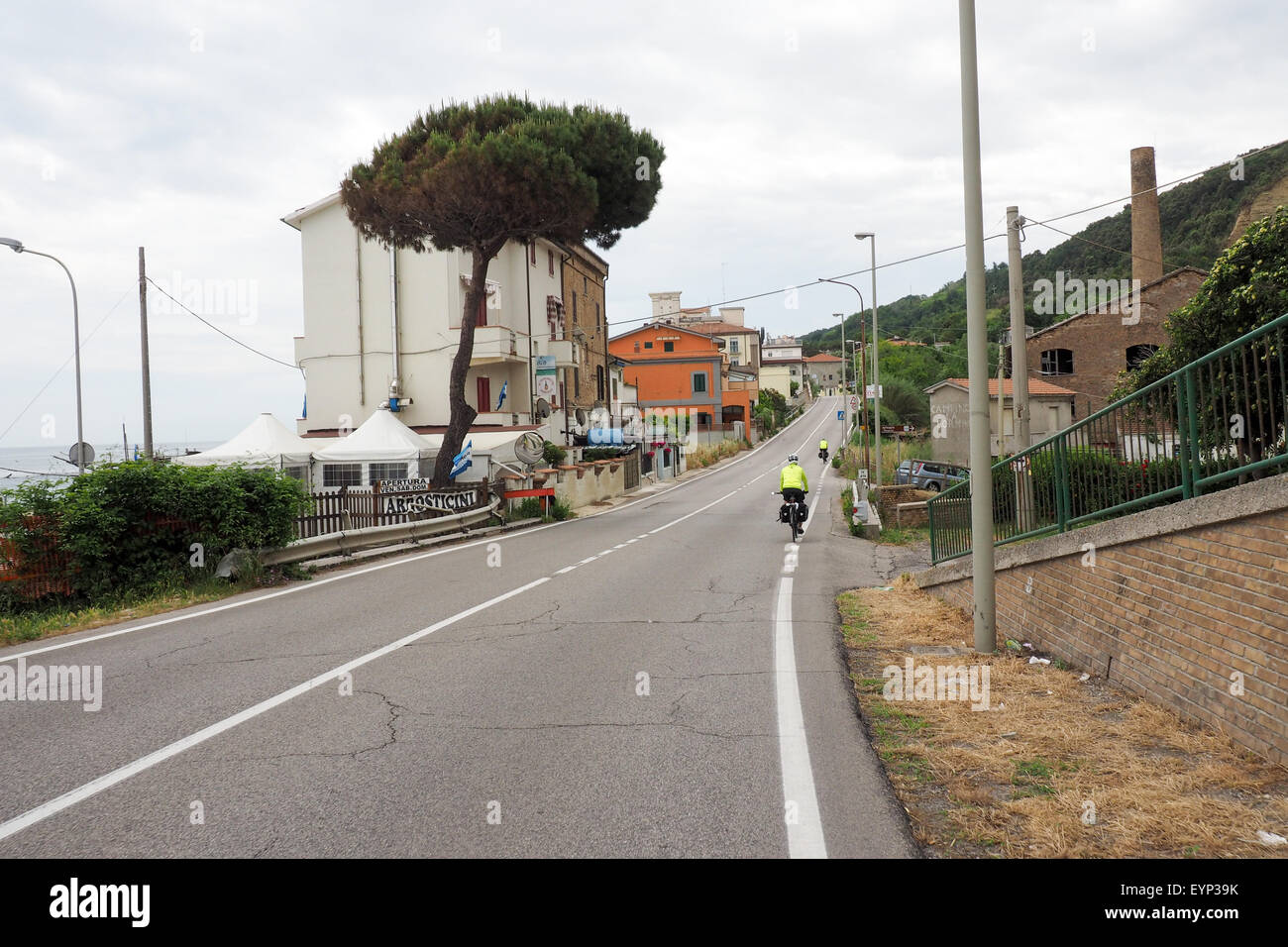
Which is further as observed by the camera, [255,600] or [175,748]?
[255,600]

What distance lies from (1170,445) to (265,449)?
991 inches

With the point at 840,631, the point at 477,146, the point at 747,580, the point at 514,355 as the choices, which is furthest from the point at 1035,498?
the point at 514,355

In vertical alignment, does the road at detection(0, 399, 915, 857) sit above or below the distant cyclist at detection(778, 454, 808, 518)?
below

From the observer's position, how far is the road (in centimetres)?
405

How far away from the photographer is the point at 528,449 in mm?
32219

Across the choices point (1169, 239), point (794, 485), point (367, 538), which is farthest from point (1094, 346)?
point (367, 538)

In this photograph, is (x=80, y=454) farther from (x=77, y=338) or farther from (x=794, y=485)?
(x=794, y=485)

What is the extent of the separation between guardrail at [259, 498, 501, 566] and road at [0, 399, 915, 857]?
1.96m

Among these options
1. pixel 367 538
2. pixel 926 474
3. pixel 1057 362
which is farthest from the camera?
pixel 1057 362

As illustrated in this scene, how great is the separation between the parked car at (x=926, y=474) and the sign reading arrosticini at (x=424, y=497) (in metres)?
18.3

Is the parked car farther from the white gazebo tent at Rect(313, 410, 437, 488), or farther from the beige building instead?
the white gazebo tent at Rect(313, 410, 437, 488)

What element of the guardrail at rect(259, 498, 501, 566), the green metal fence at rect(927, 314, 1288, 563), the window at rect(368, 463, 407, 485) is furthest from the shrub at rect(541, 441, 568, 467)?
the green metal fence at rect(927, 314, 1288, 563)
